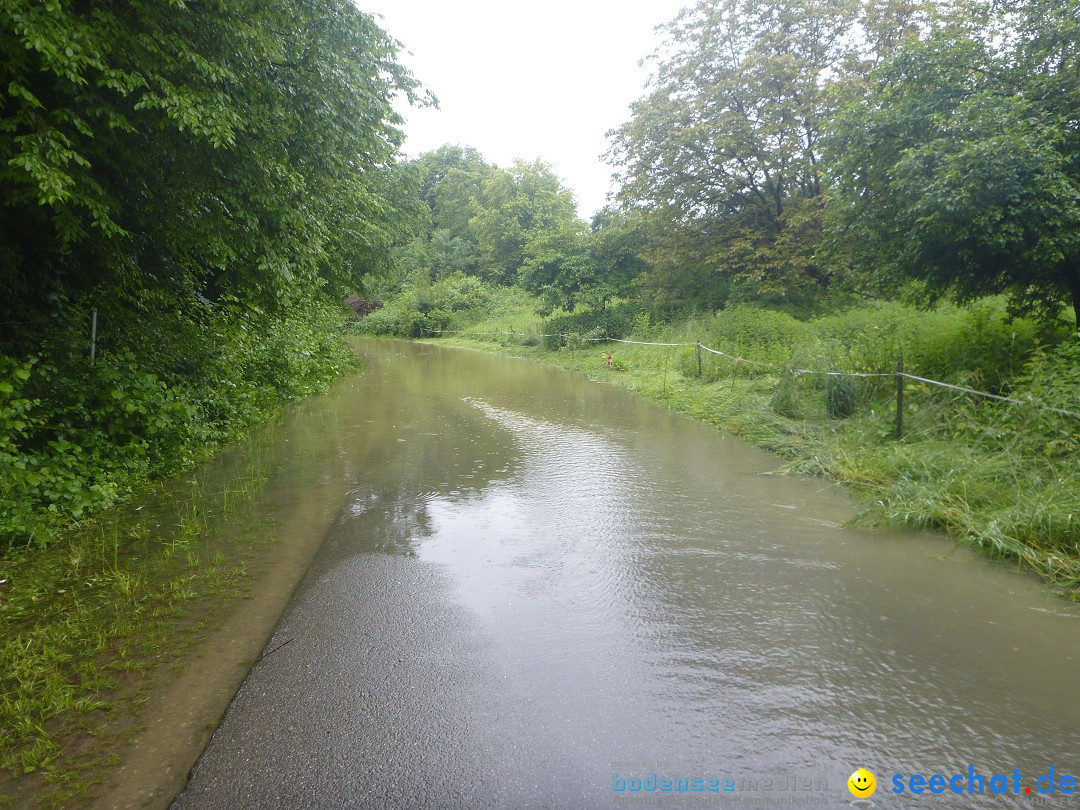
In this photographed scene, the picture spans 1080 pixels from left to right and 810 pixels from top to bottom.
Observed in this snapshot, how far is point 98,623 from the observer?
13.3 feet

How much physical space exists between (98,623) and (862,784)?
4166 mm

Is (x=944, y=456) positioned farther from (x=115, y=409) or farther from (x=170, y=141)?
(x=115, y=409)

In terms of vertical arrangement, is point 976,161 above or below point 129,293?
above

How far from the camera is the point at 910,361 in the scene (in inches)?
387

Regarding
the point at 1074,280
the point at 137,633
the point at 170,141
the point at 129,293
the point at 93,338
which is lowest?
the point at 137,633

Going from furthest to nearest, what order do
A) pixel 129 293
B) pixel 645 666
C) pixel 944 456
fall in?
1. pixel 129 293
2. pixel 944 456
3. pixel 645 666

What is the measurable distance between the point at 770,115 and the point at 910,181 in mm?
12913

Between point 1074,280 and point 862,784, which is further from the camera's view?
point 1074,280

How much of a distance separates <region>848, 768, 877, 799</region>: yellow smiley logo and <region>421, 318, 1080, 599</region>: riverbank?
2653 millimetres

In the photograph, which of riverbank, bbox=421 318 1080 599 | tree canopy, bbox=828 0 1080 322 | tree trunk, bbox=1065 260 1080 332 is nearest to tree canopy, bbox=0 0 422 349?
riverbank, bbox=421 318 1080 599

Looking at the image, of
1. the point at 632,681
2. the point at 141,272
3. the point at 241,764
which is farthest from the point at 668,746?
the point at 141,272

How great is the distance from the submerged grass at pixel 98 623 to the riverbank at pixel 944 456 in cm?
534

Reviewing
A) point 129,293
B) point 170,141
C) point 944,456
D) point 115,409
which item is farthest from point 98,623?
point 944,456

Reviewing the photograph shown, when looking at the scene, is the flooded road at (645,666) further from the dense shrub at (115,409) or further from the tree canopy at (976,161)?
the tree canopy at (976,161)
